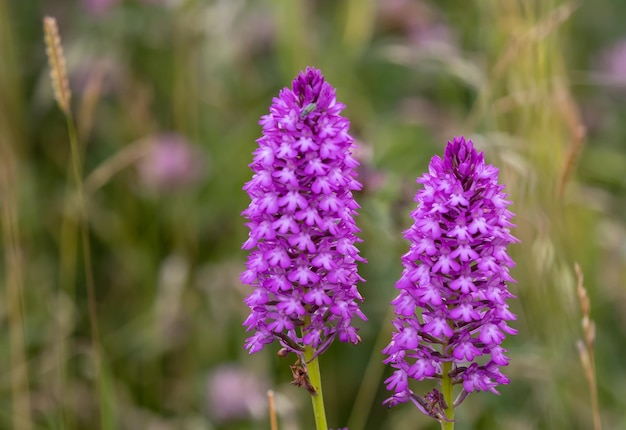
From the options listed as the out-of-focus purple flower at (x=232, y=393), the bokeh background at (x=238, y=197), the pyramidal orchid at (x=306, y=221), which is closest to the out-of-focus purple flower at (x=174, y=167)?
the bokeh background at (x=238, y=197)

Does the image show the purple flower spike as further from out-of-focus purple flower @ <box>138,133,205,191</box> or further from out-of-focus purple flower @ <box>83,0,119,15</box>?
out-of-focus purple flower @ <box>83,0,119,15</box>

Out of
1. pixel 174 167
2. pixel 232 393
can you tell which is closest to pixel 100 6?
pixel 174 167

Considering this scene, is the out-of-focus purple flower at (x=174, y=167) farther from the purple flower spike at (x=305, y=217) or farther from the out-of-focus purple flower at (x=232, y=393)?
the purple flower spike at (x=305, y=217)

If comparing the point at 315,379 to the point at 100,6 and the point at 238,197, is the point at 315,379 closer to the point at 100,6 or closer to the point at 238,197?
the point at 238,197

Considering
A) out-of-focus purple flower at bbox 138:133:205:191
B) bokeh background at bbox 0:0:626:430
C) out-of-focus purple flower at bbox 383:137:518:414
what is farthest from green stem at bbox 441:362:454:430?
out-of-focus purple flower at bbox 138:133:205:191

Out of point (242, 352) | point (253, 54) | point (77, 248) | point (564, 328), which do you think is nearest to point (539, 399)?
point (564, 328)

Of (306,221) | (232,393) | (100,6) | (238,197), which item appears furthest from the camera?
(100,6)
